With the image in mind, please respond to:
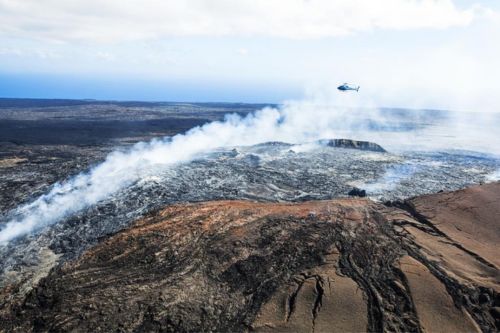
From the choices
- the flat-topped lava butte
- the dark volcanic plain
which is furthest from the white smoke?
the flat-topped lava butte

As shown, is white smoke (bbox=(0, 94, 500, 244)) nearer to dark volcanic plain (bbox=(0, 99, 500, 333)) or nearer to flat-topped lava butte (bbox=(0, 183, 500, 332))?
dark volcanic plain (bbox=(0, 99, 500, 333))

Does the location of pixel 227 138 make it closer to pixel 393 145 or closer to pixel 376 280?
pixel 393 145

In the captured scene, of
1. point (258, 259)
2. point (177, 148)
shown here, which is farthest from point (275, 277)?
point (177, 148)

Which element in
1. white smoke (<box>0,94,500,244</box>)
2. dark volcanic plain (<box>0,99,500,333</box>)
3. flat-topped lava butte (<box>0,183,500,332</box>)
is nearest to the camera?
flat-topped lava butte (<box>0,183,500,332</box>)

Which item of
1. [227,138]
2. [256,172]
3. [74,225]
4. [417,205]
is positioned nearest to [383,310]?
[417,205]

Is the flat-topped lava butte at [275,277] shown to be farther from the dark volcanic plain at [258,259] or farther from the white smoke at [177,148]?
the white smoke at [177,148]

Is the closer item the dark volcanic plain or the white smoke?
the dark volcanic plain
